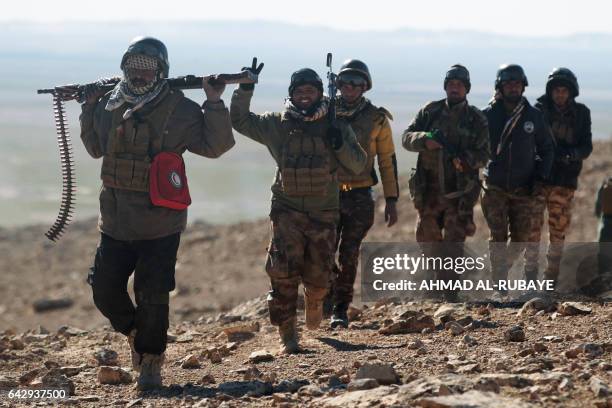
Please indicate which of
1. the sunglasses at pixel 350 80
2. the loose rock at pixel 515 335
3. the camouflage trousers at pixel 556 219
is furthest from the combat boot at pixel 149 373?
the camouflage trousers at pixel 556 219

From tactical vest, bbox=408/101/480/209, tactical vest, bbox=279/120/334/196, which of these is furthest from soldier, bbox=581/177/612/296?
tactical vest, bbox=279/120/334/196

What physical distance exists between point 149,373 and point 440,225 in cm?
366

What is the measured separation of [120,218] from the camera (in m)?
7.38

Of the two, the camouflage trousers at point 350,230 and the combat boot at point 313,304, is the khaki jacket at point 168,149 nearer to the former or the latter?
the combat boot at point 313,304

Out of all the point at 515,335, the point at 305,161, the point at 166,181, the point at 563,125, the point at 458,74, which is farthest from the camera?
the point at 563,125

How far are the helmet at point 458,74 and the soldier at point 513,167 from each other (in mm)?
329

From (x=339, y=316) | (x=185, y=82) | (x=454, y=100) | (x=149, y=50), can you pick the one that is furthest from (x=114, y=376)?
(x=454, y=100)

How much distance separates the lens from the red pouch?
7.29m

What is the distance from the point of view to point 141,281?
733cm

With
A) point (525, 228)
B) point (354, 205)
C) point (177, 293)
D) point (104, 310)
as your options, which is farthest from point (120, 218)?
point (177, 293)

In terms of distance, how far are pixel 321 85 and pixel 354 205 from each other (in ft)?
5.03

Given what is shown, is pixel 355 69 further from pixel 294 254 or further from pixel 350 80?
pixel 294 254

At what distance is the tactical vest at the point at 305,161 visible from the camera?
8.13 meters

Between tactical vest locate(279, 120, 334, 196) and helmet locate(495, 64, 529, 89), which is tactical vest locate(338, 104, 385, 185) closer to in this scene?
tactical vest locate(279, 120, 334, 196)
